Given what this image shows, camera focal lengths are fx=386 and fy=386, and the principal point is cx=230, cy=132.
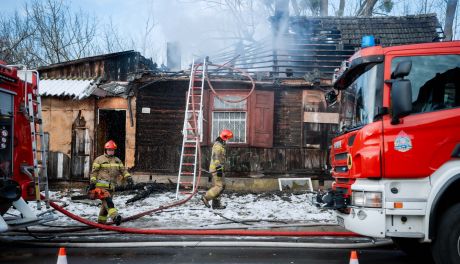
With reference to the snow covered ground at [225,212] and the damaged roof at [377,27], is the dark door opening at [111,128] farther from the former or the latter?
the damaged roof at [377,27]

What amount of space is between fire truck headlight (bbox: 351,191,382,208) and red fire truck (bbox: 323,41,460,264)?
1cm

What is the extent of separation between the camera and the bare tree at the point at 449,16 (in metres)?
20.4

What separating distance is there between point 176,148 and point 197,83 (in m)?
2.19

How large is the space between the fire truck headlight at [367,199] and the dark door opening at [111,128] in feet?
33.9

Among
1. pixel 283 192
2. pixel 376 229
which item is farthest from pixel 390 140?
pixel 283 192

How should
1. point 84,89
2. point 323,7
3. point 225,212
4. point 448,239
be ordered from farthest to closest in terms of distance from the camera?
point 323,7, point 84,89, point 225,212, point 448,239

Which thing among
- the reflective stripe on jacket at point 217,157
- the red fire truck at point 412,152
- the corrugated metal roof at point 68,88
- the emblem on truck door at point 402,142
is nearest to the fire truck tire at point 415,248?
the red fire truck at point 412,152

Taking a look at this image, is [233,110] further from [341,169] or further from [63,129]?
[341,169]

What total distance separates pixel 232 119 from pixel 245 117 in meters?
0.42

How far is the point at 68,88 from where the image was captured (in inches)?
512

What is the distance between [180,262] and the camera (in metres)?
5.06

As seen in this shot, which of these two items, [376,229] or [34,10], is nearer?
[376,229]

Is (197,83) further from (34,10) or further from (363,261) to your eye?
(34,10)

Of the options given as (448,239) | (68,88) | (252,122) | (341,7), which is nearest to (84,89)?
(68,88)
